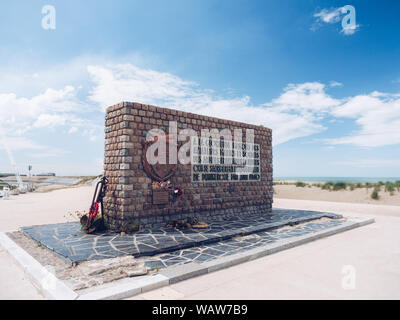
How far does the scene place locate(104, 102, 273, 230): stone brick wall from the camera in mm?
7500

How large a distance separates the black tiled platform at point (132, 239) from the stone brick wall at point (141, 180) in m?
0.65

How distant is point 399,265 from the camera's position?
532cm

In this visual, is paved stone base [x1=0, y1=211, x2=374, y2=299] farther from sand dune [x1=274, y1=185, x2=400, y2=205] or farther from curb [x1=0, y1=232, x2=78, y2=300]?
sand dune [x1=274, y1=185, x2=400, y2=205]

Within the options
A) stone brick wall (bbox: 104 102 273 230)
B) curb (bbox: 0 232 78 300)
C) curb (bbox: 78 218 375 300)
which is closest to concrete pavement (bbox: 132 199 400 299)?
curb (bbox: 78 218 375 300)

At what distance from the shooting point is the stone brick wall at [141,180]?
7.50 metres

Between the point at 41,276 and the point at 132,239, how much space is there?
2416mm

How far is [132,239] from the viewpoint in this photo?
6.62 m

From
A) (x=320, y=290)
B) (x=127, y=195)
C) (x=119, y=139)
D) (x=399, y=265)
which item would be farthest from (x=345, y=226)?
(x=119, y=139)

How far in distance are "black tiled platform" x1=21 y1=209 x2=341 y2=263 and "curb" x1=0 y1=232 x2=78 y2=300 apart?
47 centimetres

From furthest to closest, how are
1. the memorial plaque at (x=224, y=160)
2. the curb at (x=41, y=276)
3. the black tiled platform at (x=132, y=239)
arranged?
the memorial plaque at (x=224, y=160) < the black tiled platform at (x=132, y=239) < the curb at (x=41, y=276)

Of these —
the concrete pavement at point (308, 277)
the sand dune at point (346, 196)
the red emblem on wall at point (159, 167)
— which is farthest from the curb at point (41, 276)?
the sand dune at point (346, 196)

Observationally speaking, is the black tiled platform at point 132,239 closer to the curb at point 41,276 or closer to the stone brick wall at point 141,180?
the curb at point 41,276

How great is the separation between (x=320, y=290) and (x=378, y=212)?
37.5 feet
